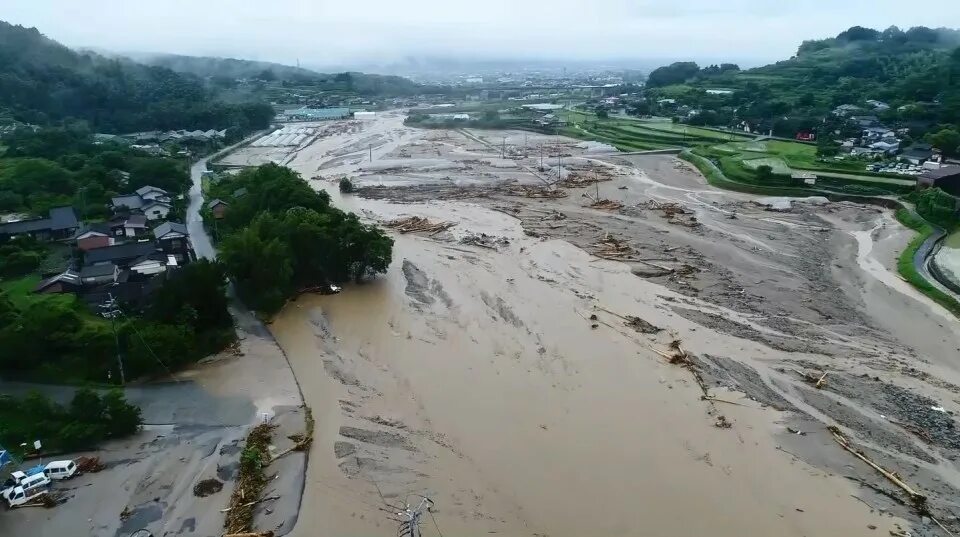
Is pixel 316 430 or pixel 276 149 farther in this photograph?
pixel 276 149

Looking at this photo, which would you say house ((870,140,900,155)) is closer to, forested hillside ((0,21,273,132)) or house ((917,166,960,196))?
house ((917,166,960,196))

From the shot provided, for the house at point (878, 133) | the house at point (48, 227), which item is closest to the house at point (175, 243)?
the house at point (48, 227)

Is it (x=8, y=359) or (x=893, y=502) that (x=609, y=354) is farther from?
(x=8, y=359)

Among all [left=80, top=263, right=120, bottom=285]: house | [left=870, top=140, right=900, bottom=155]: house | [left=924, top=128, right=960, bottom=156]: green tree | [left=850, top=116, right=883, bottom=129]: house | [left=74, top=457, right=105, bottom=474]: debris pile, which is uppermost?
[left=850, top=116, right=883, bottom=129]: house

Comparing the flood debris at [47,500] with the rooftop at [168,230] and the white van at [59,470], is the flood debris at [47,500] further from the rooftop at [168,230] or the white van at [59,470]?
the rooftop at [168,230]

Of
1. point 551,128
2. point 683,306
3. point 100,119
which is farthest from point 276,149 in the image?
point 683,306

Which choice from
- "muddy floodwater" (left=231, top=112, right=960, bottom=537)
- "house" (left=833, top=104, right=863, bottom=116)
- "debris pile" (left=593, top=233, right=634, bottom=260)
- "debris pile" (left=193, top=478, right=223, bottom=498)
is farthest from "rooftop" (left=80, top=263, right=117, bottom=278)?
"house" (left=833, top=104, right=863, bottom=116)
